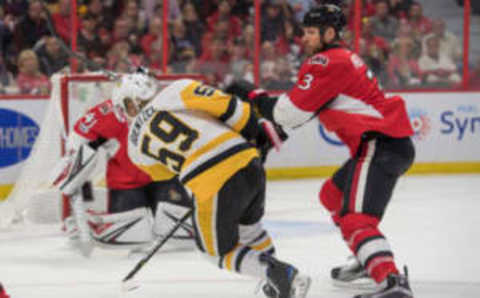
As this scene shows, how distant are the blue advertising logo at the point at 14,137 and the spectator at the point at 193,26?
1557 mm

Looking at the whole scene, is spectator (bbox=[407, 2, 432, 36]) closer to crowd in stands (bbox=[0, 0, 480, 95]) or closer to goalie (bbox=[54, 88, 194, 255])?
crowd in stands (bbox=[0, 0, 480, 95])

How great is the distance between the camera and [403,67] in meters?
7.69

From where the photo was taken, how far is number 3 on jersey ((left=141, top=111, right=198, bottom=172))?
3109 millimetres

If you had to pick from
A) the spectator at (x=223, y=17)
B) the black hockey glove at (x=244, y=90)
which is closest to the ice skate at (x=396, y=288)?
the black hockey glove at (x=244, y=90)

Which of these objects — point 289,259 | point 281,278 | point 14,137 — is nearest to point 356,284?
point 289,259

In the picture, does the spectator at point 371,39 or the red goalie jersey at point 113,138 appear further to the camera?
the spectator at point 371,39

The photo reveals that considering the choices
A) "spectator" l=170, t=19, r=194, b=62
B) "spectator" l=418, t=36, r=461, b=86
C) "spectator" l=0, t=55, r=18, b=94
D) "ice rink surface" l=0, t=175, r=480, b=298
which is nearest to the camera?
"ice rink surface" l=0, t=175, r=480, b=298

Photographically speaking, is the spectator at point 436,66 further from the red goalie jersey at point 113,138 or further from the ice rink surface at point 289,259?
the red goalie jersey at point 113,138

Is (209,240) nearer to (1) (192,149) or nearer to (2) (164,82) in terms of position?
(1) (192,149)

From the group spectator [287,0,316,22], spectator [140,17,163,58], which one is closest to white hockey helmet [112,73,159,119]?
spectator [140,17,163,58]

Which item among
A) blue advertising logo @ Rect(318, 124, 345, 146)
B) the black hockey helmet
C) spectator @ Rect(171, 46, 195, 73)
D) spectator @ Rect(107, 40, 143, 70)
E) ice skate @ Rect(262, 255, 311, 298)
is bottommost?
blue advertising logo @ Rect(318, 124, 345, 146)

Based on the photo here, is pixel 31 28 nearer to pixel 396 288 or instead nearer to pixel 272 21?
pixel 272 21

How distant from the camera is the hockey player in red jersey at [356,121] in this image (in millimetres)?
3271

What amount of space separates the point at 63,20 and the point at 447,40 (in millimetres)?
3146
